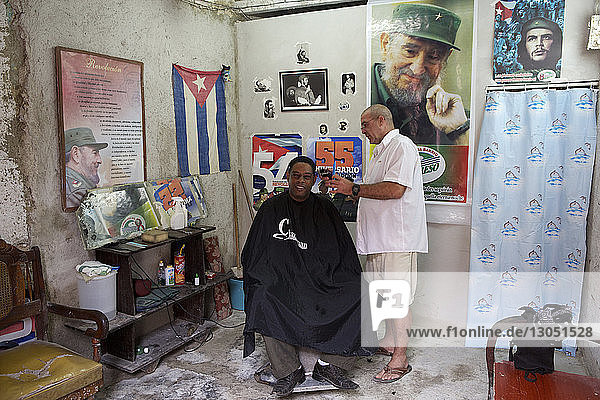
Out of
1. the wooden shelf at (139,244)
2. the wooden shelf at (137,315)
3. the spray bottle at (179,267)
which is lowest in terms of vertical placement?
the wooden shelf at (137,315)

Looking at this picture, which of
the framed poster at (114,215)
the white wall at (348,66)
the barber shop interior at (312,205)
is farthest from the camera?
the white wall at (348,66)

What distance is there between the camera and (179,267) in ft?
11.5

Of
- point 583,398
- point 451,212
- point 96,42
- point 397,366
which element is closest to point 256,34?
point 96,42

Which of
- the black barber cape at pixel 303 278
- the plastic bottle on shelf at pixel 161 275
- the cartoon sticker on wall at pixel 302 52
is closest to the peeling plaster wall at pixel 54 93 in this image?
the plastic bottle on shelf at pixel 161 275

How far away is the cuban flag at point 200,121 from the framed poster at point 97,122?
0.42m

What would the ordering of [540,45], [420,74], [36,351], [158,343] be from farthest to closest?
[420,74]
[158,343]
[540,45]
[36,351]

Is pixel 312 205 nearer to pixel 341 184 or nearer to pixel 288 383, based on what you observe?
pixel 341 184

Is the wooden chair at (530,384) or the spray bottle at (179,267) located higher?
the spray bottle at (179,267)

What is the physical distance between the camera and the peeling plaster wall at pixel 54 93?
255cm

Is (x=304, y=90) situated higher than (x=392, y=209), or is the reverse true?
(x=304, y=90)

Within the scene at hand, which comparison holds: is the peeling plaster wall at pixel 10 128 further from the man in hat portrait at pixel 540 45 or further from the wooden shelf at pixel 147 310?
the man in hat portrait at pixel 540 45

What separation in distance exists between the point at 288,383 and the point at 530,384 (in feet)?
4.46

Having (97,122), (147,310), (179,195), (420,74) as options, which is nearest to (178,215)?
(179,195)

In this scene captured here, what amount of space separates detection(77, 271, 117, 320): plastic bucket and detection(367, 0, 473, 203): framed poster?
2355 mm
